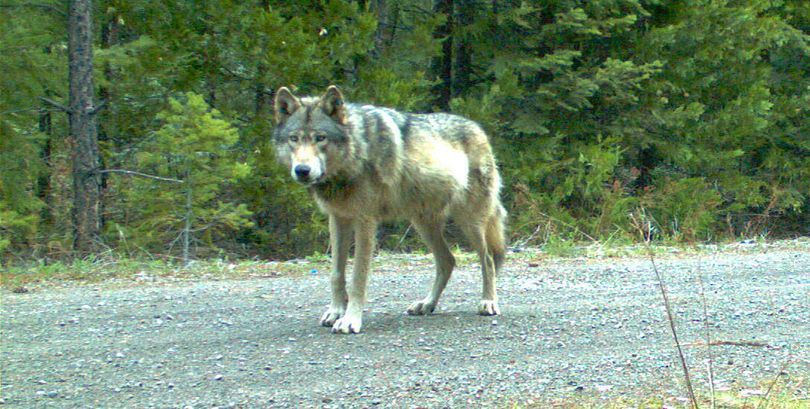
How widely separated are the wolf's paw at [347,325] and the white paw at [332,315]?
29 cm

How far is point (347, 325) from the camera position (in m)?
6.30

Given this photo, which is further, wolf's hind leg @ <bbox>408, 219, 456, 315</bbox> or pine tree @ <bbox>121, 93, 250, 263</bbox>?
pine tree @ <bbox>121, 93, 250, 263</bbox>

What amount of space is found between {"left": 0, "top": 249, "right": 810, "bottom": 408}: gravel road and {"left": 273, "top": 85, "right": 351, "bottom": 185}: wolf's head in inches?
46.8

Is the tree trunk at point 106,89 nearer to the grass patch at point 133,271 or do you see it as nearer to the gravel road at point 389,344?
the grass patch at point 133,271

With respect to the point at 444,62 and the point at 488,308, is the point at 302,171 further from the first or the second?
the point at 444,62

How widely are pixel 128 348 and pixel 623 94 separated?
39.4 feet

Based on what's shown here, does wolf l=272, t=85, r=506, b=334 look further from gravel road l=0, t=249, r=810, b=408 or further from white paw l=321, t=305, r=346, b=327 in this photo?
gravel road l=0, t=249, r=810, b=408

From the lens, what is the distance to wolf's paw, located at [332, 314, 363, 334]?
20.6 ft

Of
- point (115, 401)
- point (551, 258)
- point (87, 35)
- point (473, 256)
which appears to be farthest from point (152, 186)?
point (115, 401)

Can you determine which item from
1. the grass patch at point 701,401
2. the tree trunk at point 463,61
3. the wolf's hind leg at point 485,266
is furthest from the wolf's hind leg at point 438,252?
the tree trunk at point 463,61

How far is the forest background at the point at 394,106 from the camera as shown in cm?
1205

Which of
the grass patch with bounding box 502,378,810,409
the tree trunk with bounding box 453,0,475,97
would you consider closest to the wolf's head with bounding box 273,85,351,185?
the grass patch with bounding box 502,378,810,409

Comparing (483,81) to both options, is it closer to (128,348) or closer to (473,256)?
(473,256)

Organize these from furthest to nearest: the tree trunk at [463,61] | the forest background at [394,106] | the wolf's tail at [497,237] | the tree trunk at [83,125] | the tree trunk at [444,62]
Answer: the tree trunk at [444,62] → the tree trunk at [463,61] → the forest background at [394,106] → the tree trunk at [83,125] → the wolf's tail at [497,237]
